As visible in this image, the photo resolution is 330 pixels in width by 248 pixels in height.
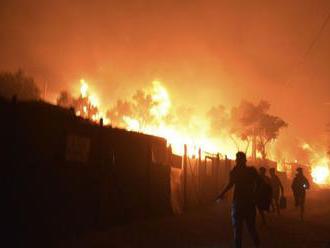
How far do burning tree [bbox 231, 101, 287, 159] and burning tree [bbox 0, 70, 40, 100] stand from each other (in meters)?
40.7

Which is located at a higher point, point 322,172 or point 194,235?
point 322,172

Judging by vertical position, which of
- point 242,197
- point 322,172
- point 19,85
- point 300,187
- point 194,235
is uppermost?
point 19,85

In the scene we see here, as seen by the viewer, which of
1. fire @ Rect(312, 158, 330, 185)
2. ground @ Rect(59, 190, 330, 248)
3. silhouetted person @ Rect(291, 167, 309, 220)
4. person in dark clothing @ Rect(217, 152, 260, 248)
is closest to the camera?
person in dark clothing @ Rect(217, 152, 260, 248)

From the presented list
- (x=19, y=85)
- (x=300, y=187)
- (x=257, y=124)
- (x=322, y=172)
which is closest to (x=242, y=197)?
→ (x=300, y=187)

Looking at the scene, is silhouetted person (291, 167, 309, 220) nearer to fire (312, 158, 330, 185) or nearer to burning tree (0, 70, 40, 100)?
burning tree (0, 70, 40, 100)

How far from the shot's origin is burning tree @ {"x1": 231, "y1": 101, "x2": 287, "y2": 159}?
78625mm

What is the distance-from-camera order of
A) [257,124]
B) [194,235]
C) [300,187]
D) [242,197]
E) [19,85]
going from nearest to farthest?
1. [242,197]
2. [194,235]
3. [300,187]
4. [19,85]
5. [257,124]

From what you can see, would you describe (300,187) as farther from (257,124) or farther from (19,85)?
(257,124)

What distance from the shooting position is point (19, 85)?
5838 centimetres

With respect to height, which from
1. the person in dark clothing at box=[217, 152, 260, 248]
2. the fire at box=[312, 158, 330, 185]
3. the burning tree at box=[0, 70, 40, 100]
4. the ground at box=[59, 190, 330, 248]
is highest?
the burning tree at box=[0, 70, 40, 100]

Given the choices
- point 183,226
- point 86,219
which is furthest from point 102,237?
point 183,226

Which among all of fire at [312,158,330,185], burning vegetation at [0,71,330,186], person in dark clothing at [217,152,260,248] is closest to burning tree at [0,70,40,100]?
burning vegetation at [0,71,330,186]

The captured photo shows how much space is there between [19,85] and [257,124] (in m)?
45.1

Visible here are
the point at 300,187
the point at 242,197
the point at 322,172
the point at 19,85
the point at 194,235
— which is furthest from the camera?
the point at 322,172
